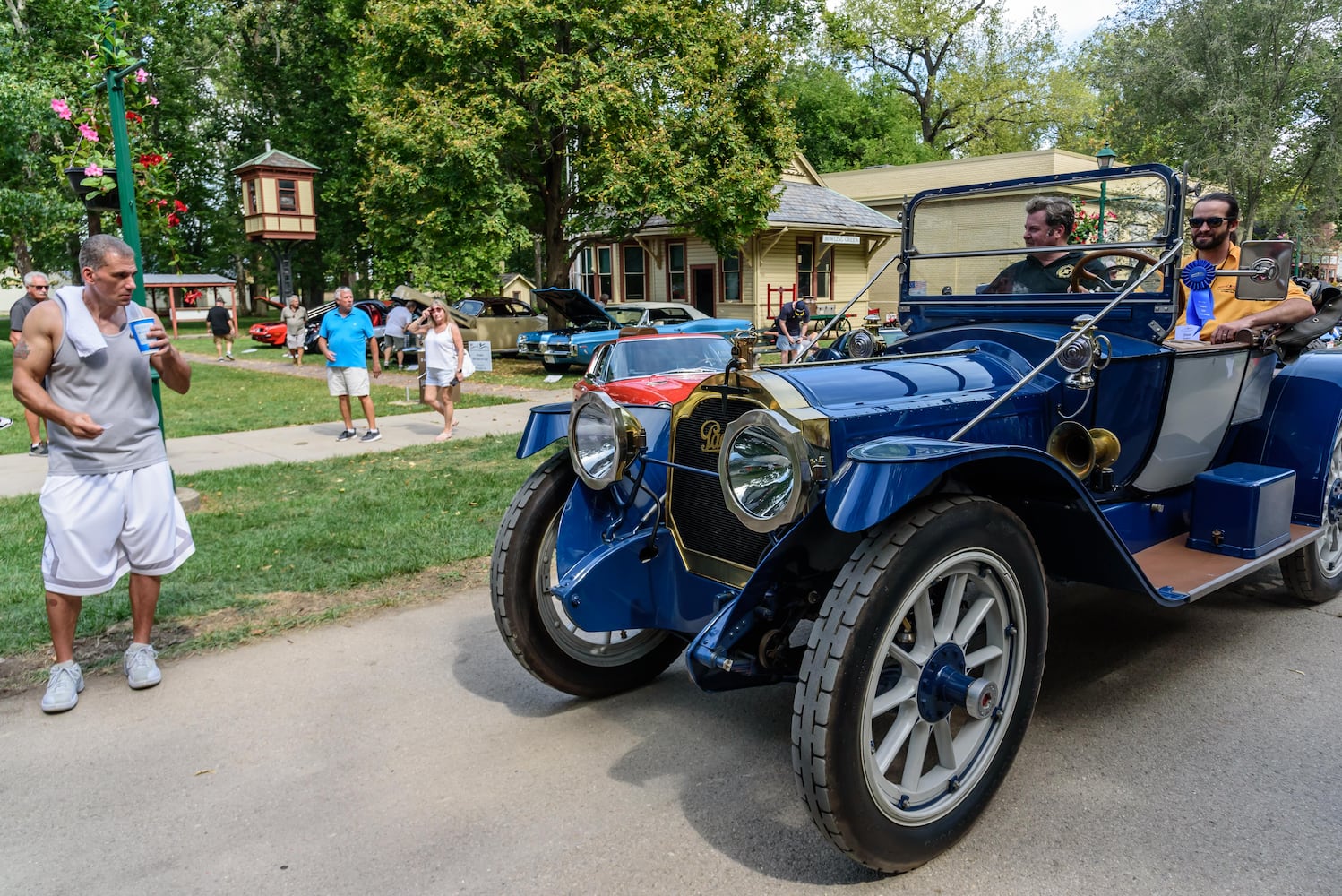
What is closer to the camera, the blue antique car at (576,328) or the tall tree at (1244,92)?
the blue antique car at (576,328)

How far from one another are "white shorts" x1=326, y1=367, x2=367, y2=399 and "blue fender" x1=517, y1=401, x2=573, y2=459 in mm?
7291

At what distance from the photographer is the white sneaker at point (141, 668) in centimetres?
404

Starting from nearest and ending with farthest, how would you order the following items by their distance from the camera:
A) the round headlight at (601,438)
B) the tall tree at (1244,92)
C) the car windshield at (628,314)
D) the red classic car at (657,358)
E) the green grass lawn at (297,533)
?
1. the round headlight at (601,438)
2. the green grass lawn at (297,533)
3. the red classic car at (657,358)
4. the car windshield at (628,314)
5. the tall tree at (1244,92)

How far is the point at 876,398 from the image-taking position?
→ 3.19 metres

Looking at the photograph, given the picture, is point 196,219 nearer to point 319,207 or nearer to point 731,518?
point 319,207

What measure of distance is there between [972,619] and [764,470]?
A: 770 mm

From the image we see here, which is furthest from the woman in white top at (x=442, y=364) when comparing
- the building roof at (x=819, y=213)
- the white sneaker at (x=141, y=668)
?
the building roof at (x=819, y=213)

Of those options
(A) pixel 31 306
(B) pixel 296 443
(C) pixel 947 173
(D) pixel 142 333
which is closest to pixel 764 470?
(D) pixel 142 333

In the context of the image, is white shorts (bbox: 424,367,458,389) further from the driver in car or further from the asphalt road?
the driver in car

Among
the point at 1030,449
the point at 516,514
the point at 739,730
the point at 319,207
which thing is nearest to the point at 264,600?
the point at 516,514

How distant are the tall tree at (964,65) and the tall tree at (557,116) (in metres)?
31.0

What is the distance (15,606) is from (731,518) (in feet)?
13.5

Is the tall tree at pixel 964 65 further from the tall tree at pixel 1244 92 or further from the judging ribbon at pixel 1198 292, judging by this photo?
the judging ribbon at pixel 1198 292

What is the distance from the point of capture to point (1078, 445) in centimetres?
366
